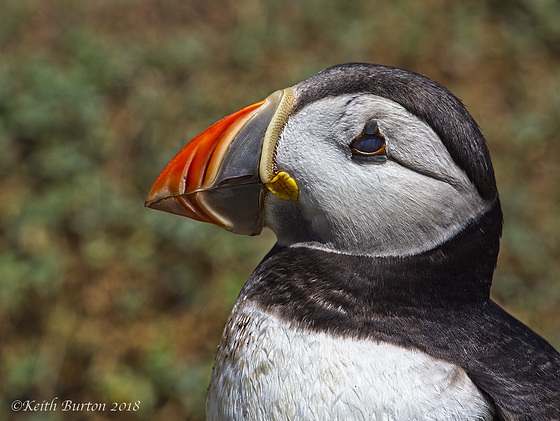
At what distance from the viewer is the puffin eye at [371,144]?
1.80m

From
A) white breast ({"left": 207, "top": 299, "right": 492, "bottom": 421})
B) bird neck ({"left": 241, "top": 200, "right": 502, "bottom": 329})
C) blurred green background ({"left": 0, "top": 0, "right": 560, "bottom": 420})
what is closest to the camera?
white breast ({"left": 207, "top": 299, "right": 492, "bottom": 421})

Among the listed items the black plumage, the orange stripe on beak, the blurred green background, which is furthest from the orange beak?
the blurred green background

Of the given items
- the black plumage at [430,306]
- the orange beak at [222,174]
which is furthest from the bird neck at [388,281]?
the orange beak at [222,174]

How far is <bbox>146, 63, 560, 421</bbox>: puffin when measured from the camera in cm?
175

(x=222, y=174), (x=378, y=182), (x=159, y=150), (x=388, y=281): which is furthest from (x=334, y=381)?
(x=159, y=150)

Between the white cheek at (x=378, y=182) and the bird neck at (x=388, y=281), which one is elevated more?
the white cheek at (x=378, y=182)

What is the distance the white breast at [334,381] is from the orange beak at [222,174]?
10.8 inches

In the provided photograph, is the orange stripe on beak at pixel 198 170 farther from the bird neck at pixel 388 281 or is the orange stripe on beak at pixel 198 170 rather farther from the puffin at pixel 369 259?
the bird neck at pixel 388 281

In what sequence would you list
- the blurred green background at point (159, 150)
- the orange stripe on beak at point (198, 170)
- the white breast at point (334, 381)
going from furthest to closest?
the blurred green background at point (159, 150) < the orange stripe on beak at point (198, 170) < the white breast at point (334, 381)

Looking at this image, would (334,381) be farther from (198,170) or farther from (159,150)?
(159,150)

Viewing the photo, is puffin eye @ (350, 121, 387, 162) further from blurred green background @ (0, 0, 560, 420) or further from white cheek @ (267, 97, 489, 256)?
blurred green background @ (0, 0, 560, 420)

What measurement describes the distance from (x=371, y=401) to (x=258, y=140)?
27.2 inches

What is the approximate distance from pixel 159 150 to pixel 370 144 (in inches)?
109

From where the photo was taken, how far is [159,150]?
4.41 meters
